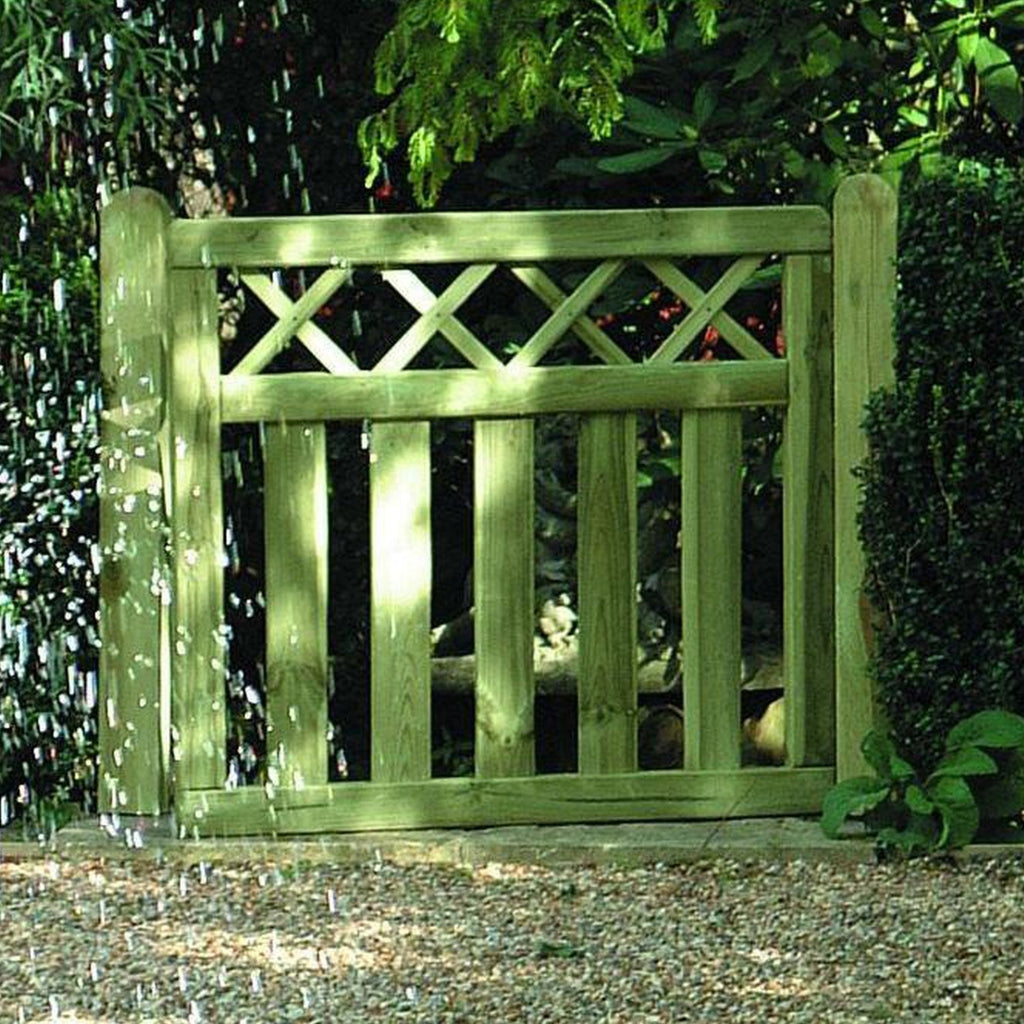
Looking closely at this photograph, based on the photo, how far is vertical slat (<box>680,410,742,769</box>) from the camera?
19.3ft

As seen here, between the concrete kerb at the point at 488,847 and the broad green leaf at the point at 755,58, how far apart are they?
2.08 metres

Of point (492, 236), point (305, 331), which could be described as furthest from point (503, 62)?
point (305, 331)

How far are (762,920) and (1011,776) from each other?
36.6 inches

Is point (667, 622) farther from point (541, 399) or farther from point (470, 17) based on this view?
point (470, 17)

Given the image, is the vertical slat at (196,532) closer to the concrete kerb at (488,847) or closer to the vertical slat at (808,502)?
the concrete kerb at (488,847)

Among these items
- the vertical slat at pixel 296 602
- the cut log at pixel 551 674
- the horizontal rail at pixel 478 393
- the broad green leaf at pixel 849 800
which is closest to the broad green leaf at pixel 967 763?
the broad green leaf at pixel 849 800

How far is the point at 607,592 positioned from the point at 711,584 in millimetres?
268

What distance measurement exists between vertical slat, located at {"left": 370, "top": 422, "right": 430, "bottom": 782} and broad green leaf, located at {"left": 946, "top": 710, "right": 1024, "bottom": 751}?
1321 millimetres

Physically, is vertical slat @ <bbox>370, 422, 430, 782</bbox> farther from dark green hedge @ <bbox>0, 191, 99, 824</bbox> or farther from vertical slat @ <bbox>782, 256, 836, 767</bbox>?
vertical slat @ <bbox>782, 256, 836, 767</bbox>

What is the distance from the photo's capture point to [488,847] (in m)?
5.76

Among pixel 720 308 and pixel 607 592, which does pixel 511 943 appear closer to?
pixel 607 592

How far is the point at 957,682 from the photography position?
18.9 ft

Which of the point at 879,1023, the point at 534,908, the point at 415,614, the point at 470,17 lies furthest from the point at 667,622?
the point at 879,1023

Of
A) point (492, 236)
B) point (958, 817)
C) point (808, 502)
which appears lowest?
point (958, 817)
